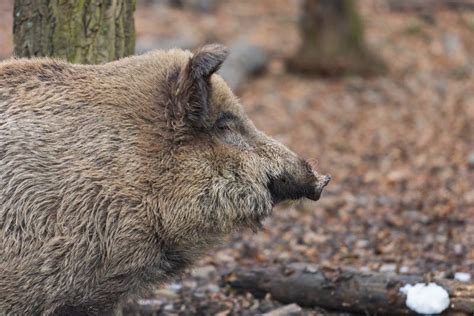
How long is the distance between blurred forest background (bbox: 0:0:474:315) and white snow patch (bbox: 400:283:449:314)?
460 millimetres

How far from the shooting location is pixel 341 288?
229 inches

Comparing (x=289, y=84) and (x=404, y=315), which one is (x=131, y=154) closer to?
(x=404, y=315)

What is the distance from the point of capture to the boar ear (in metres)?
4.66

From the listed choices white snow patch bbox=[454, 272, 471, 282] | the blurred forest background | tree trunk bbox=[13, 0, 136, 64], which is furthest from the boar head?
white snow patch bbox=[454, 272, 471, 282]

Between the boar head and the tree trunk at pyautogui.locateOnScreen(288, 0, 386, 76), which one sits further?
the tree trunk at pyautogui.locateOnScreen(288, 0, 386, 76)

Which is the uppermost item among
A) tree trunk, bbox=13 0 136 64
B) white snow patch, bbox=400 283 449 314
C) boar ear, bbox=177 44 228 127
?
tree trunk, bbox=13 0 136 64

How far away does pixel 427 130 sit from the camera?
11.2 metres

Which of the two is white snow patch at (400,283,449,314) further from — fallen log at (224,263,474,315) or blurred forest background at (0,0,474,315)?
blurred forest background at (0,0,474,315)

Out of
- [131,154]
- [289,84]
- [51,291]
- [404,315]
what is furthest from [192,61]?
[289,84]

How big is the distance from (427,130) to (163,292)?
583 cm

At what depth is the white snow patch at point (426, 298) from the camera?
5.42 metres

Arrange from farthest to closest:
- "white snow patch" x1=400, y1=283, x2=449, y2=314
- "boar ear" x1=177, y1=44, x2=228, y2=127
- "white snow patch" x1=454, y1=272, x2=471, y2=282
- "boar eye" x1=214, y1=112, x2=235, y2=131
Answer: "white snow patch" x1=454, y1=272, x2=471, y2=282, "white snow patch" x1=400, y1=283, x2=449, y2=314, "boar eye" x1=214, y1=112, x2=235, y2=131, "boar ear" x1=177, y1=44, x2=228, y2=127

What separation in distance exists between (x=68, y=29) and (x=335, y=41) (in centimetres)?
853

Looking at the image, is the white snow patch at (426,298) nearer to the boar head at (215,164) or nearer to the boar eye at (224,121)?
the boar head at (215,164)
